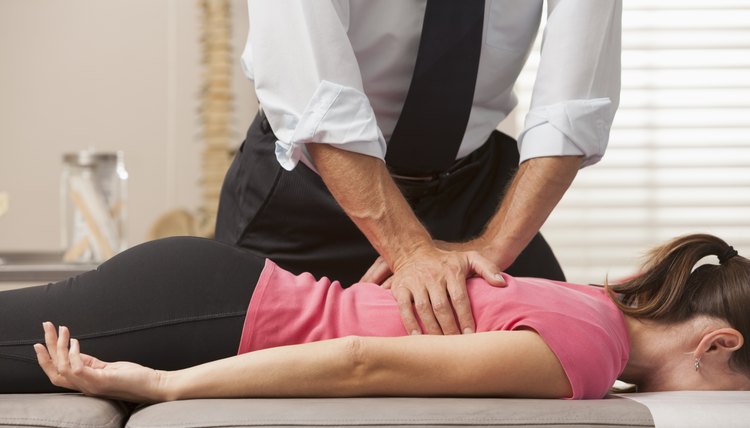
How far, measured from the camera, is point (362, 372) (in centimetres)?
124

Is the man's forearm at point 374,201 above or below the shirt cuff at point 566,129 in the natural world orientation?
below

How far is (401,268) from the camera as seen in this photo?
4.82ft

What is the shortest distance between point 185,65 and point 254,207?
4.34 ft

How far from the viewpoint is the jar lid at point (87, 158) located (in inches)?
106

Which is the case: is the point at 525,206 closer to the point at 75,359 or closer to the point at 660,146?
the point at 75,359

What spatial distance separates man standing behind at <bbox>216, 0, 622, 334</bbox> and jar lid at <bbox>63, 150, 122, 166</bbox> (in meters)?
0.96

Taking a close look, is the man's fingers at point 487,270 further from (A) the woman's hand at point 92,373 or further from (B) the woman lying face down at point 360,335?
(A) the woman's hand at point 92,373

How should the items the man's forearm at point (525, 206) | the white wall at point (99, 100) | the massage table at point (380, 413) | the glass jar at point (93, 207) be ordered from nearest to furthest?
1. the massage table at point (380, 413)
2. the man's forearm at point (525, 206)
3. the glass jar at point (93, 207)
4. the white wall at point (99, 100)

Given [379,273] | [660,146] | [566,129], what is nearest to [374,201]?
[379,273]

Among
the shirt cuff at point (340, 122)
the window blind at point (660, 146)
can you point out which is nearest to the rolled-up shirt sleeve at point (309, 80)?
the shirt cuff at point (340, 122)

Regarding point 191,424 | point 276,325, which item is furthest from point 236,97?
point 191,424

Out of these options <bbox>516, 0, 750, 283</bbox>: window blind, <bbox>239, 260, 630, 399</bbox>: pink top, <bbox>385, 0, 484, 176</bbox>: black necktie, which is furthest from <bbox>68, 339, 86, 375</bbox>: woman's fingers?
<bbox>516, 0, 750, 283</bbox>: window blind

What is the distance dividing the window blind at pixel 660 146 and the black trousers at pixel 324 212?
1.33 metres

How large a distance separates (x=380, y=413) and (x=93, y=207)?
1.75 metres
